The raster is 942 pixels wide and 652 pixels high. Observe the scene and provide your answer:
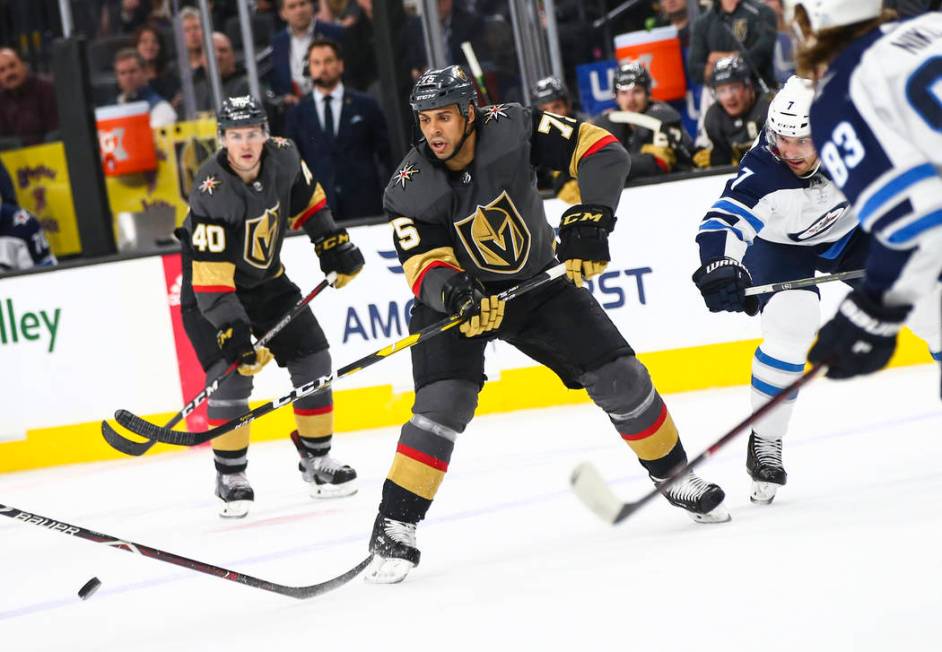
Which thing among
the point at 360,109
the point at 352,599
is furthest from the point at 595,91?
the point at 352,599

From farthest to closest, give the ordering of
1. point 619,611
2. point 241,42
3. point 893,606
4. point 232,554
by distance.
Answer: point 241,42 → point 232,554 → point 619,611 → point 893,606

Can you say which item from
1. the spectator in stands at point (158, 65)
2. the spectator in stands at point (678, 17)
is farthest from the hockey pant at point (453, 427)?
the spectator in stands at point (158, 65)

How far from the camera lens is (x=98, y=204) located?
238 inches

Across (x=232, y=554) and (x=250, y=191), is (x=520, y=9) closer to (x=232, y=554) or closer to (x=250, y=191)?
(x=250, y=191)

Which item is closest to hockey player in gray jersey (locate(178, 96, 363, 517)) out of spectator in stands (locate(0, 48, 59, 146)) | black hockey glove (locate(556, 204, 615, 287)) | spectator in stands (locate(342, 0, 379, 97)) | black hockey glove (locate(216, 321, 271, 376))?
black hockey glove (locate(216, 321, 271, 376))

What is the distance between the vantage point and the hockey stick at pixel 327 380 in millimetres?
3191

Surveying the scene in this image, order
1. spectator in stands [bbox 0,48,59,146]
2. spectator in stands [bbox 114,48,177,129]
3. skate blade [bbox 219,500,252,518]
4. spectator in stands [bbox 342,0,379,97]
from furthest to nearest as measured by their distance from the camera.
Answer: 1. spectator in stands [bbox 0,48,59,146]
2. spectator in stands [bbox 114,48,177,129]
3. spectator in stands [bbox 342,0,379,97]
4. skate blade [bbox 219,500,252,518]

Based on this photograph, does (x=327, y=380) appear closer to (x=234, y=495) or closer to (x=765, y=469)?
(x=234, y=495)

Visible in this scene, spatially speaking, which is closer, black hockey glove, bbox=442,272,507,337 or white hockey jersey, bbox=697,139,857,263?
black hockey glove, bbox=442,272,507,337

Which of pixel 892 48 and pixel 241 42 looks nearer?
pixel 892 48

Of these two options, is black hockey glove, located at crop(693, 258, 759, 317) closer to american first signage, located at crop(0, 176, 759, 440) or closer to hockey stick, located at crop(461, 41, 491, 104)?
american first signage, located at crop(0, 176, 759, 440)

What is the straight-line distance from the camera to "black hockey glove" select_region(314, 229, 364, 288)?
14.7 ft

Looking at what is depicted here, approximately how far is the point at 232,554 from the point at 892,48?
2.51 m

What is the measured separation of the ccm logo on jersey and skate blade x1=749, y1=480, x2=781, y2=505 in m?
0.64
